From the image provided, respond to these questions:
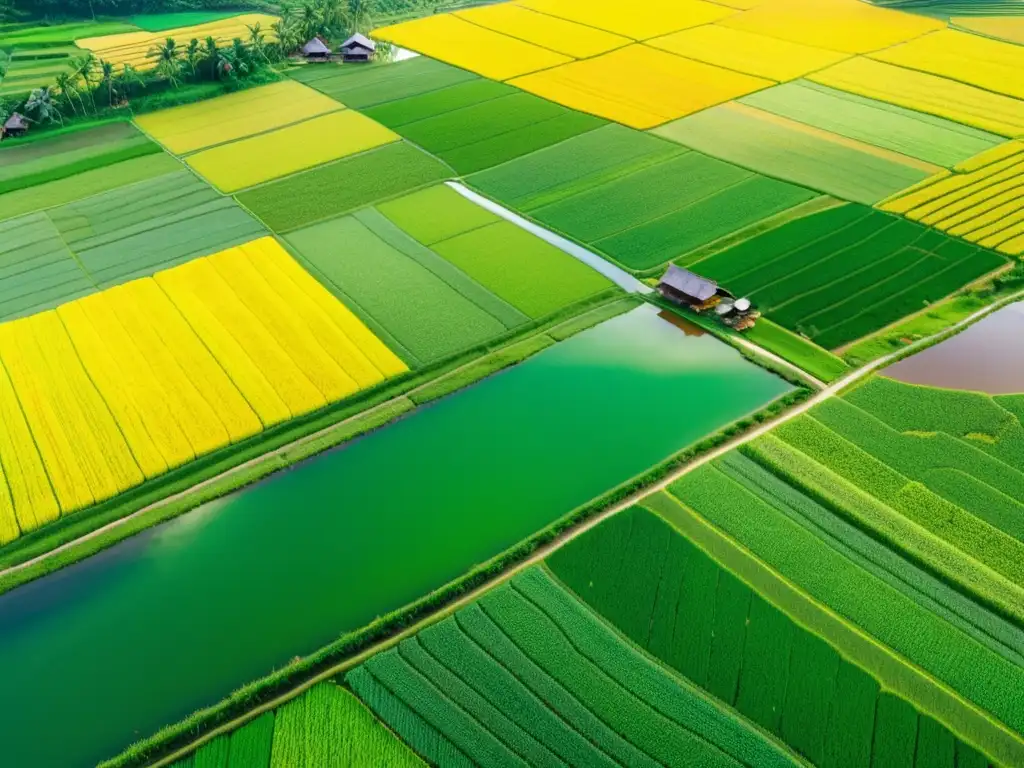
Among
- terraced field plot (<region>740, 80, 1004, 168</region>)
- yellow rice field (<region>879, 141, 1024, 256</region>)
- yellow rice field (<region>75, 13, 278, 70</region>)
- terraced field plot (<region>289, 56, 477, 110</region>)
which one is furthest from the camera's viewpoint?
yellow rice field (<region>75, 13, 278, 70</region>)

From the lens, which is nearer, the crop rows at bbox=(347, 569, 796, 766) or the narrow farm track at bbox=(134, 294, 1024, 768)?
the crop rows at bbox=(347, 569, 796, 766)

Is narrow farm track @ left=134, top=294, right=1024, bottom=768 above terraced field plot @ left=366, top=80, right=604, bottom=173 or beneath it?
beneath

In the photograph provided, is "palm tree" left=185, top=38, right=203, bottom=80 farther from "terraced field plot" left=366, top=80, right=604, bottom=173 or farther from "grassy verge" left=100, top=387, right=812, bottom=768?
"grassy verge" left=100, top=387, right=812, bottom=768

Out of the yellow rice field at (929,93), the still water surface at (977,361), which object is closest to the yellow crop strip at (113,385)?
the still water surface at (977,361)

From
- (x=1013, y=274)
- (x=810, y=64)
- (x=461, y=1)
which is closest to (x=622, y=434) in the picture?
(x=1013, y=274)

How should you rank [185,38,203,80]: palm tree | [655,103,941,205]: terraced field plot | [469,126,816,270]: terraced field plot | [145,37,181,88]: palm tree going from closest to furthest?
[469,126,816,270]: terraced field plot
[655,103,941,205]: terraced field plot
[145,37,181,88]: palm tree
[185,38,203,80]: palm tree

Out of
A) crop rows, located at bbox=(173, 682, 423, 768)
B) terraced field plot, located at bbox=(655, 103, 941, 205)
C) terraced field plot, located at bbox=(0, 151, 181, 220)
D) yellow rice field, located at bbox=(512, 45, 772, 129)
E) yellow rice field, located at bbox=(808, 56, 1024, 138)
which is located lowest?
crop rows, located at bbox=(173, 682, 423, 768)

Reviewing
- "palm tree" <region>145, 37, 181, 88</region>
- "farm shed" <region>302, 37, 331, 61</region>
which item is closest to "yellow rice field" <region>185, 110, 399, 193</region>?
"palm tree" <region>145, 37, 181, 88</region>
